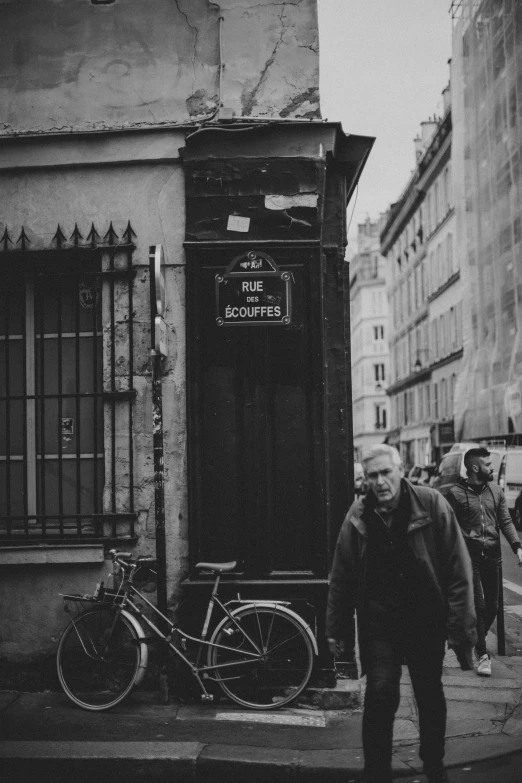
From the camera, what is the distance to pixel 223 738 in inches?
228

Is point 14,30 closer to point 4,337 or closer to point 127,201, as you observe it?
point 127,201

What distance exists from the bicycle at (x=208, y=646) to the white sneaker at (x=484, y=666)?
1686 mm

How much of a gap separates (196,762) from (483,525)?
144 inches

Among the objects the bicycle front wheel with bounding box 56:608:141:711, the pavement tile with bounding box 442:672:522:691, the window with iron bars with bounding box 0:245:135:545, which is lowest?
the pavement tile with bounding box 442:672:522:691

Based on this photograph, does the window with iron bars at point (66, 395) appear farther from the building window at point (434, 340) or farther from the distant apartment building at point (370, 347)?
the distant apartment building at point (370, 347)

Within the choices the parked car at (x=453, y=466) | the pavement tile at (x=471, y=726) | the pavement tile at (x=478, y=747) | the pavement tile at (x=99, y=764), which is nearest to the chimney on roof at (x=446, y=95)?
the parked car at (x=453, y=466)

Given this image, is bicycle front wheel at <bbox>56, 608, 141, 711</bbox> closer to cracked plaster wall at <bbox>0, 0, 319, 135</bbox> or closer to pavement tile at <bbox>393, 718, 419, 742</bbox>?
pavement tile at <bbox>393, 718, 419, 742</bbox>

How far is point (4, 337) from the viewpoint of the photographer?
7.54 meters

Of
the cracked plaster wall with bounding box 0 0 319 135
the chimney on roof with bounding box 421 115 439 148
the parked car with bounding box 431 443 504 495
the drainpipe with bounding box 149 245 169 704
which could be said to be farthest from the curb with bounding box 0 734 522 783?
the chimney on roof with bounding box 421 115 439 148

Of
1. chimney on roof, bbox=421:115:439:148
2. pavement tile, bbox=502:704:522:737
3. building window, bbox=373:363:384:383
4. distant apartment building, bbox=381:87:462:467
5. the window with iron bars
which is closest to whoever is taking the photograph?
pavement tile, bbox=502:704:522:737

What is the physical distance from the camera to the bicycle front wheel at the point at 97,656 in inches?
264

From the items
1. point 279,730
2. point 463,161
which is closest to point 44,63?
point 279,730

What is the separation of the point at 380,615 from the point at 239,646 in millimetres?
2284

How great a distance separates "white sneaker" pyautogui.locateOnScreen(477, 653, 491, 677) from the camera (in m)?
7.54
